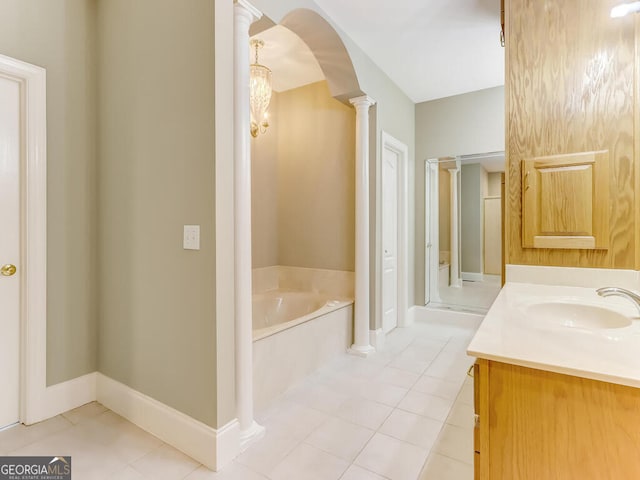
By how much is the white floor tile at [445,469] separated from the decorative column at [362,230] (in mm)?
1362

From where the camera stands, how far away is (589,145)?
61.1 inches

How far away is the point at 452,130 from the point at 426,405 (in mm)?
3051

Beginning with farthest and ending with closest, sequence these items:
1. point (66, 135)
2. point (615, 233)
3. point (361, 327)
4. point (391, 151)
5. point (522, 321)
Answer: point (391, 151) < point (361, 327) < point (66, 135) < point (615, 233) < point (522, 321)

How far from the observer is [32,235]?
1.88 metres

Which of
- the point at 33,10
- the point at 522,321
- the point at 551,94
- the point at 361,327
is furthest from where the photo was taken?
the point at 361,327

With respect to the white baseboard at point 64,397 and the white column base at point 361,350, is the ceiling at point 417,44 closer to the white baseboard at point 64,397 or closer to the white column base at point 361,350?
the white column base at point 361,350

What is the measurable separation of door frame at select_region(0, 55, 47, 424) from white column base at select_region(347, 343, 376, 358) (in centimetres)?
218

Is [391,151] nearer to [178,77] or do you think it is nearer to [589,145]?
[589,145]

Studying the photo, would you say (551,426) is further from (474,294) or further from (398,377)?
(474,294)

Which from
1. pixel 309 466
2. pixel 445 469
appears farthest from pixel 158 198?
pixel 445 469

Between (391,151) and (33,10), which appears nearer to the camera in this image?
(33,10)

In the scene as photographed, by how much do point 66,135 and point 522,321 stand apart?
257 cm

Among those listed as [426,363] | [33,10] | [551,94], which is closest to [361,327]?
[426,363]

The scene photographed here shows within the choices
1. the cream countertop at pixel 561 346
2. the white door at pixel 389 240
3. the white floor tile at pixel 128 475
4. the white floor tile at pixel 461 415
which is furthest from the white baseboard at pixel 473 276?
the white floor tile at pixel 128 475
